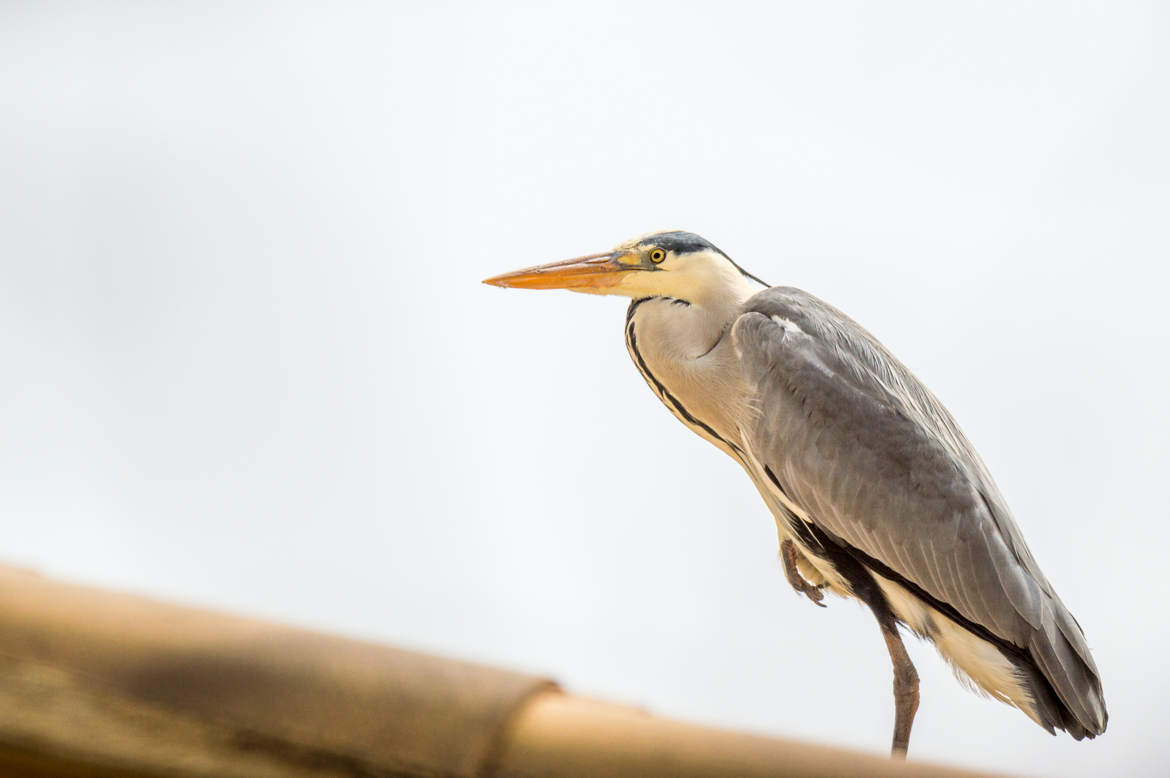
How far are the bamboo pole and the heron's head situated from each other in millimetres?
1175

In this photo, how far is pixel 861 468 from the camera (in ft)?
3.92

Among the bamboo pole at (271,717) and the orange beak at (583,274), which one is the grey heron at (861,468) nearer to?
the orange beak at (583,274)

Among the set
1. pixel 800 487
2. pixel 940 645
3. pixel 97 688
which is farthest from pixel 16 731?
pixel 940 645

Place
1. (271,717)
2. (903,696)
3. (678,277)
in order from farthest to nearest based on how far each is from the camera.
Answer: (678,277) → (903,696) → (271,717)

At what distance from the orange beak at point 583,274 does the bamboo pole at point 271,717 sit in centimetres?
118

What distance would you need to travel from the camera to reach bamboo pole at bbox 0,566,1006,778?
0.17 m

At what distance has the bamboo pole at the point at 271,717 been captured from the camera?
0.56 feet

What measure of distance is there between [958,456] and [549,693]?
1.14m

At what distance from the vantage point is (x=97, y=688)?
0.17 meters

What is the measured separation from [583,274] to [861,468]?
1.48 ft

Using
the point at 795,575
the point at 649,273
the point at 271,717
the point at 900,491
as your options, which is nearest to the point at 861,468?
the point at 900,491

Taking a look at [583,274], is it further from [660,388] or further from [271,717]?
[271,717]

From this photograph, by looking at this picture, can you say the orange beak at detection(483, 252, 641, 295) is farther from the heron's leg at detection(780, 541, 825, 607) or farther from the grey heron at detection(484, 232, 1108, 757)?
the heron's leg at detection(780, 541, 825, 607)

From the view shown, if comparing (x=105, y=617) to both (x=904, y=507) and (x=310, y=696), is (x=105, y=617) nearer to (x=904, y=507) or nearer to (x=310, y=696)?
(x=310, y=696)
